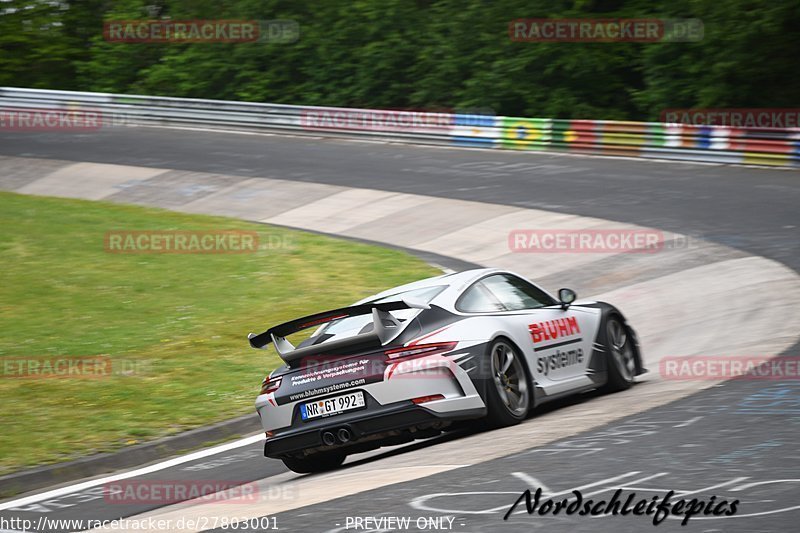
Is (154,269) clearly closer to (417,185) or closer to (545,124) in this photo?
(417,185)

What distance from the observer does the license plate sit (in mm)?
8148

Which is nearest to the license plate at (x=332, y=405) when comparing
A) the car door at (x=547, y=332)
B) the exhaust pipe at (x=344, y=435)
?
the exhaust pipe at (x=344, y=435)

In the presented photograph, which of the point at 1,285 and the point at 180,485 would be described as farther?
the point at 1,285

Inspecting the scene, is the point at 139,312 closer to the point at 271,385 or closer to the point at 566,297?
the point at 271,385

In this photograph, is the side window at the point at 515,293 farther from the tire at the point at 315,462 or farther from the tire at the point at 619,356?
the tire at the point at 315,462

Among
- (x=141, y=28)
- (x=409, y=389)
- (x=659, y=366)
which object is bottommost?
(x=659, y=366)

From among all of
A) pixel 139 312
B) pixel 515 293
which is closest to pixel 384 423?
pixel 515 293

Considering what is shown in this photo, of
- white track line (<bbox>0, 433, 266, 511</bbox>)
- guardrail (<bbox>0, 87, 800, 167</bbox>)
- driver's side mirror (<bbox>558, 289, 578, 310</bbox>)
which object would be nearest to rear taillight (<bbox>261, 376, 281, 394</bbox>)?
white track line (<bbox>0, 433, 266, 511</bbox>)

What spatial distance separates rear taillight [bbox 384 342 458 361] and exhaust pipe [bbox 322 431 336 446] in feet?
2.27

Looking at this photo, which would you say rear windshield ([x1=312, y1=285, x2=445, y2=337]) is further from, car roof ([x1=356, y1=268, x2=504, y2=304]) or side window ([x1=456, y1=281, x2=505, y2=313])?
side window ([x1=456, y1=281, x2=505, y2=313])

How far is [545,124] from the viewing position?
2838cm

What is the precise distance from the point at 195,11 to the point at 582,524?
3994 centimetres

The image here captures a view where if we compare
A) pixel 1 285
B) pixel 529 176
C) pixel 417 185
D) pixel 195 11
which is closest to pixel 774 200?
pixel 529 176

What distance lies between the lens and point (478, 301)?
900 centimetres
